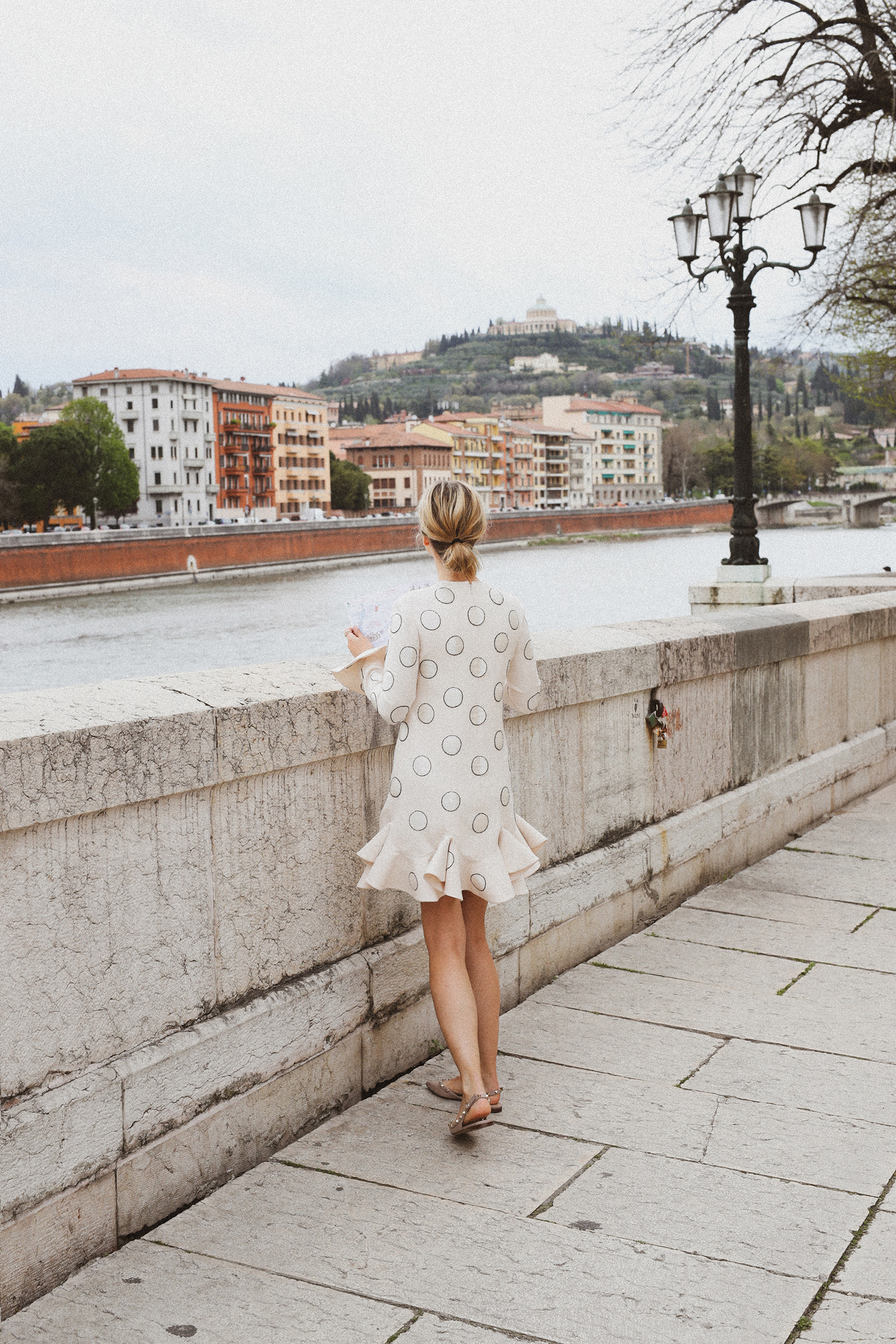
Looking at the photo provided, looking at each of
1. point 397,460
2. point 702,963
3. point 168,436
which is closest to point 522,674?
point 702,963

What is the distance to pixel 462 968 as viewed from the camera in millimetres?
3014

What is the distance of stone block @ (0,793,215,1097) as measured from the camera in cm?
237

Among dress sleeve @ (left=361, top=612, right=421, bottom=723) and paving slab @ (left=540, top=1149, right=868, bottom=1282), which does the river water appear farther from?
paving slab @ (left=540, top=1149, right=868, bottom=1282)

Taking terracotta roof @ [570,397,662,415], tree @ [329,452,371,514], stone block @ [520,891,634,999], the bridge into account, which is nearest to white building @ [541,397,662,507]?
terracotta roof @ [570,397,662,415]

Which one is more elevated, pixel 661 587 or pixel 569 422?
pixel 569 422

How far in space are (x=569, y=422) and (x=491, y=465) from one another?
22.9 m

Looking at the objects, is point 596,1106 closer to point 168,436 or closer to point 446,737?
point 446,737

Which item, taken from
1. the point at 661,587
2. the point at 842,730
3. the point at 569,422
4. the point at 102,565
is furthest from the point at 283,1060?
the point at 569,422

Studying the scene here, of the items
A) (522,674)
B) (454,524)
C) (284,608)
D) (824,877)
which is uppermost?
(454,524)

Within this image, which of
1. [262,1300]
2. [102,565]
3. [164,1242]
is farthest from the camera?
[102,565]

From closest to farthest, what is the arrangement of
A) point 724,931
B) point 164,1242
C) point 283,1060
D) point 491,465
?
point 164,1242, point 283,1060, point 724,931, point 491,465

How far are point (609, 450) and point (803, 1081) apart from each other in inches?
6136

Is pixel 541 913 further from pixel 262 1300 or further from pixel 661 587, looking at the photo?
pixel 661 587

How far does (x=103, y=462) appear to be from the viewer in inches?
3351
